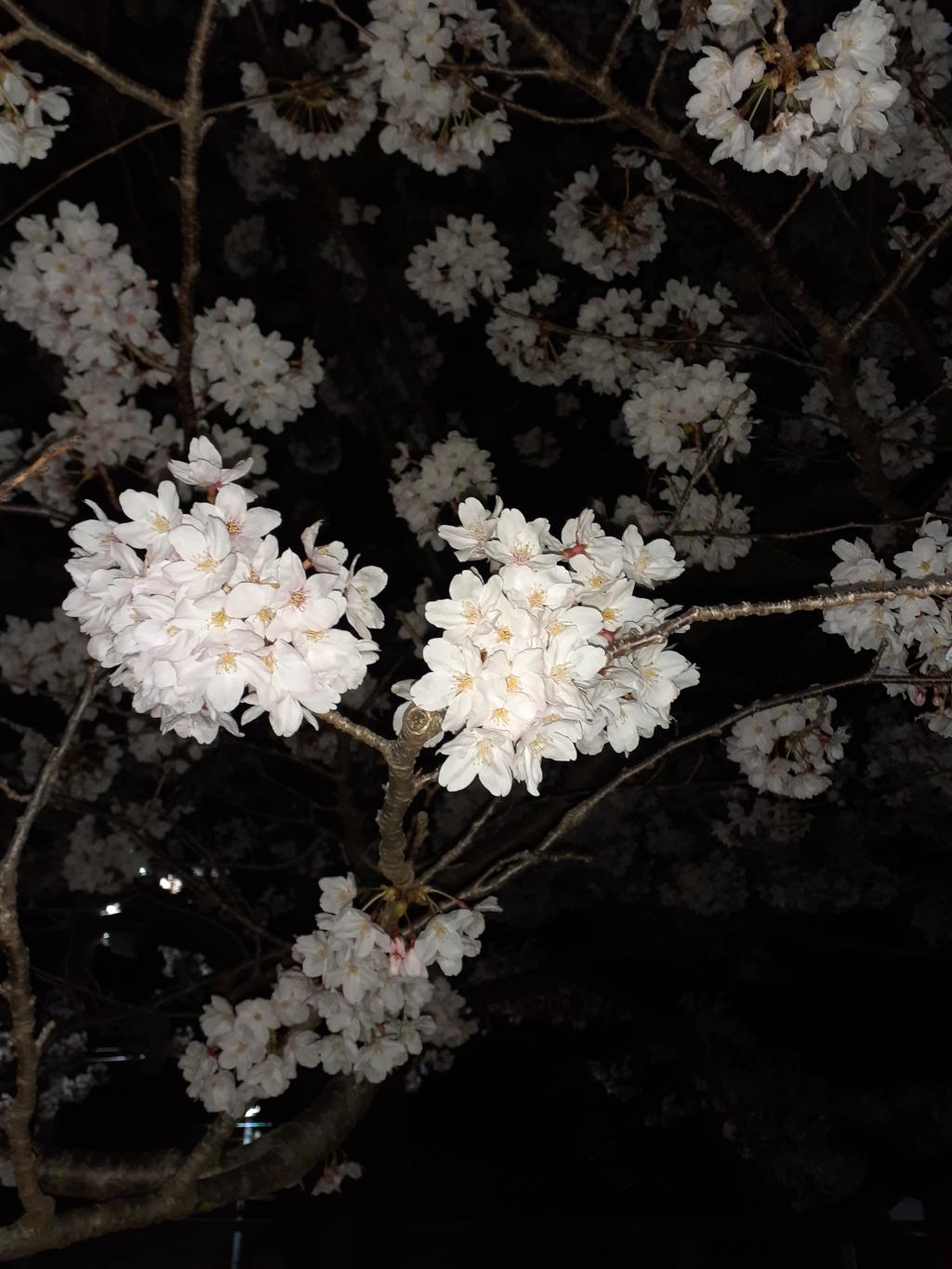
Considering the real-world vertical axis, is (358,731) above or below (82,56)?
below

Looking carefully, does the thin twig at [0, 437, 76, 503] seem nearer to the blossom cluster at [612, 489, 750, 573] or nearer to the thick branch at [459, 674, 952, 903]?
the thick branch at [459, 674, 952, 903]

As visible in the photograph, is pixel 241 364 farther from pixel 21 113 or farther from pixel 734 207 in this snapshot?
pixel 734 207

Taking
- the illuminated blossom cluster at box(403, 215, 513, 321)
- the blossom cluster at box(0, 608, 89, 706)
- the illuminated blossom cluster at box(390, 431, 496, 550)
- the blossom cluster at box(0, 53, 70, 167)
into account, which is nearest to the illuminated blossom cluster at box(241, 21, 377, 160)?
the illuminated blossom cluster at box(403, 215, 513, 321)

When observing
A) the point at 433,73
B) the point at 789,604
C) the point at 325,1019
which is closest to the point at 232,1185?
the point at 325,1019

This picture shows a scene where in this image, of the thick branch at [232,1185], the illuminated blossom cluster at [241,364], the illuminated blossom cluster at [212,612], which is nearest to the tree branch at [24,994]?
the thick branch at [232,1185]

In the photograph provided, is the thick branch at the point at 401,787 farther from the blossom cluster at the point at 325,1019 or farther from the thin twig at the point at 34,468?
the thin twig at the point at 34,468
